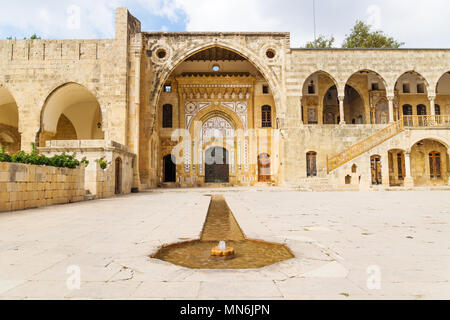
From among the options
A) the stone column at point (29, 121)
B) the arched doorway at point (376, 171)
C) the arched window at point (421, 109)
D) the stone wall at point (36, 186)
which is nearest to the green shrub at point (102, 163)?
the stone wall at point (36, 186)

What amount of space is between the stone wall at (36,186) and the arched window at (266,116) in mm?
13652

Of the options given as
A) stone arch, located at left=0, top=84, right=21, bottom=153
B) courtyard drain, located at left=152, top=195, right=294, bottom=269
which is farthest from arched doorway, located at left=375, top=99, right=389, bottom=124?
stone arch, located at left=0, top=84, right=21, bottom=153

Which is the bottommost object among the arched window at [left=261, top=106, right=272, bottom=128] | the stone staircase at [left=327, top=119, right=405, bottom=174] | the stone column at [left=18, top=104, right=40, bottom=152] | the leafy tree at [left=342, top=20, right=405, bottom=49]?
the stone staircase at [left=327, top=119, right=405, bottom=174]

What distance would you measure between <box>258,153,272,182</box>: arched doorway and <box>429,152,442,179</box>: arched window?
32.2ft

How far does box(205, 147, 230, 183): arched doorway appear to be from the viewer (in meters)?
20.7

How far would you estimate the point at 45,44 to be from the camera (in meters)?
16.2

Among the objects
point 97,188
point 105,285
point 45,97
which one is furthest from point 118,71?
point 105,285

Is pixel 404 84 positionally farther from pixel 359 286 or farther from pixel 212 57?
pixel 359 286

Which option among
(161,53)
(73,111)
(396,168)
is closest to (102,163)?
(161,53)

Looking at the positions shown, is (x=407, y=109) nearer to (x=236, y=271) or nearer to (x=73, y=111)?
(x=236, y=271)

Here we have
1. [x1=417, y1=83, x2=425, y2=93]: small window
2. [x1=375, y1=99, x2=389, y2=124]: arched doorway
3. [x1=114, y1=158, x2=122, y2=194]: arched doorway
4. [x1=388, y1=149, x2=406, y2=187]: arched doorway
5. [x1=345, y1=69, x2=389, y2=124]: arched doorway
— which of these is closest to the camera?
[x1=114, y1=158, x2=122, y2=194]: arched doorway

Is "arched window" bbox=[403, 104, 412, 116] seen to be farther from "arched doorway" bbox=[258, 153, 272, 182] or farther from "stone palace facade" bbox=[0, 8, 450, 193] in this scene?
"arched doorway" bbox=[258, 153, 272, 182]
